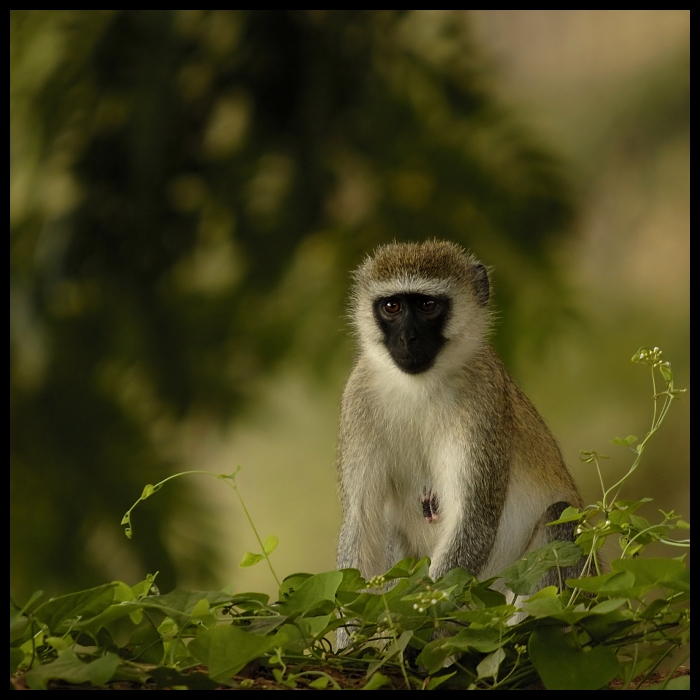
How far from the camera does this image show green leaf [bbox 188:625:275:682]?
2455 millimetres

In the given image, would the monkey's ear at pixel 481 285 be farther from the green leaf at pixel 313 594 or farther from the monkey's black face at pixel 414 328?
the green leaf at pixel 313 594

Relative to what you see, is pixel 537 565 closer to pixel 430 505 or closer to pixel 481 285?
pixel 430 505

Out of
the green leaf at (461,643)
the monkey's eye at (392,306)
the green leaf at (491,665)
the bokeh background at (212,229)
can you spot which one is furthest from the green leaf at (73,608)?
the bokeh background at (212,229)

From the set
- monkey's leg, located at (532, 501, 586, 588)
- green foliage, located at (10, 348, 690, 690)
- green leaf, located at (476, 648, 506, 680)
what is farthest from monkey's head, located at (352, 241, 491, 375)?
green leaf, located at (476, 648, 506, 680)

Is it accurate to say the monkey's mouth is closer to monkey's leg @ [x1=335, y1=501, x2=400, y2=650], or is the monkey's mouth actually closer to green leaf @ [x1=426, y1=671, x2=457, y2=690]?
monkey's leg @ [x1=335, y1=501, x2=400, y2=650]

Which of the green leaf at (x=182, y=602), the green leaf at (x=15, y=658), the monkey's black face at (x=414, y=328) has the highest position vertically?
the monkey's black face at (x=414, y=328)

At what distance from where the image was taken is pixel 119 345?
7.53 meters

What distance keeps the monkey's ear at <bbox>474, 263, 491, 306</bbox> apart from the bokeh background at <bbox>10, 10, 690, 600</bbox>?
2.51 m

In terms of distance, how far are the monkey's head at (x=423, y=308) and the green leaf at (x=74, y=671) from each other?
2153 mm

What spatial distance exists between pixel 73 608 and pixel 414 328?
6.72 ft

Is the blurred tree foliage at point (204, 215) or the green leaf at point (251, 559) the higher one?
the blurred tree foliage at point (204, 215)

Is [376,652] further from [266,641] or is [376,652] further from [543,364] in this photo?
[543,364]

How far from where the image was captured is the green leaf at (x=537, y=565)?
110 inches

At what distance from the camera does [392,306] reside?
440cm
